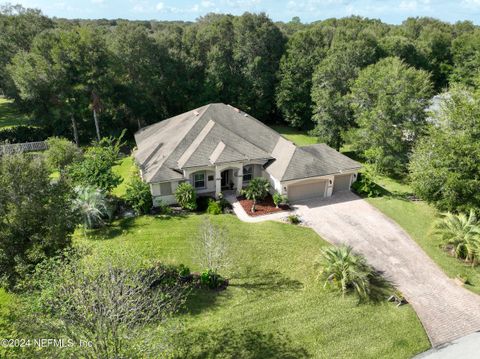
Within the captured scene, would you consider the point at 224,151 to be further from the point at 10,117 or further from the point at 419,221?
the point at 10,117

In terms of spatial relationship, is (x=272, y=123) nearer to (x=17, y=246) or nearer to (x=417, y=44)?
(x=417, y=44)

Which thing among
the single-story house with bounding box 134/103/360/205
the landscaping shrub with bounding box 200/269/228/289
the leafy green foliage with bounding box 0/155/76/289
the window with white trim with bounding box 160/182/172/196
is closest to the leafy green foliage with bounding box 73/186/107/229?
the single-story house with bounding box 134/103/360/205

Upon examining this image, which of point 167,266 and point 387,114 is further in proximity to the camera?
point 387,114

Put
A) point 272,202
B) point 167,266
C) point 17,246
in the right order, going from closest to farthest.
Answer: point 17,246 → point 167,266 → point 272,202

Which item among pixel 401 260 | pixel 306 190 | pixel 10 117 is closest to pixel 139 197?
pixel 306 190

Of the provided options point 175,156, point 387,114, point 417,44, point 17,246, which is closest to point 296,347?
point 17,246

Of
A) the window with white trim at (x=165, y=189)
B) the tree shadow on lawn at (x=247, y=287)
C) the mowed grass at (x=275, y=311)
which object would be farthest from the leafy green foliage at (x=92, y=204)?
the tree shadow on lawn at (x=247, y=287)
